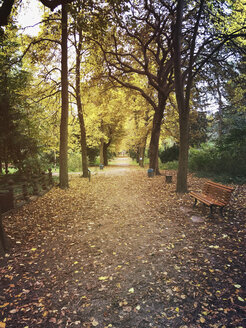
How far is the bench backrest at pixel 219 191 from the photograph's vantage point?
5.68 meters

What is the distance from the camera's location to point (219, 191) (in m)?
6.17

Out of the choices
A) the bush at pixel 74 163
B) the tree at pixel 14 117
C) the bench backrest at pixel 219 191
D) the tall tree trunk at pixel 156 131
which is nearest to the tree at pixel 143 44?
the tall tree trunk at pixel 156 131

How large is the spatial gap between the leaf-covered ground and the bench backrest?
0.58m

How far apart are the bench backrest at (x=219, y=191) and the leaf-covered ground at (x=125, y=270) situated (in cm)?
58

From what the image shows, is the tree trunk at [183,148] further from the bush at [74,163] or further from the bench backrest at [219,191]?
the bush at [74,163]

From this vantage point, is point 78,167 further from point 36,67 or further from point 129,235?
point 129,235

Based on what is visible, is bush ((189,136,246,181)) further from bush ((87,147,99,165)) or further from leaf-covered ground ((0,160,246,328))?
bush ((87,147,99,165))

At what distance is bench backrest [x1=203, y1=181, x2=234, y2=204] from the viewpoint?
5676 mm

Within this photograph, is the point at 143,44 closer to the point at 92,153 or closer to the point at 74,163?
the point at 74,163

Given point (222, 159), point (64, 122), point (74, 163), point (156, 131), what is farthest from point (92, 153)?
point (222, 159)

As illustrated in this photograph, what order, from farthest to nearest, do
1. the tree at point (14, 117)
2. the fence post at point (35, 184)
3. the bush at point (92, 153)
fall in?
the bush at point (92, 153) < the tree at point (14, 117) < the fence post at point (35, 184)

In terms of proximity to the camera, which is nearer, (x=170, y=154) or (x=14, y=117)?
(x=14, y=117)

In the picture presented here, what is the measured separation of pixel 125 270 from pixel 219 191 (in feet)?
13.3

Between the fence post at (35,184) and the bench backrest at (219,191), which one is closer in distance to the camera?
the bench backrest at (219,191)
